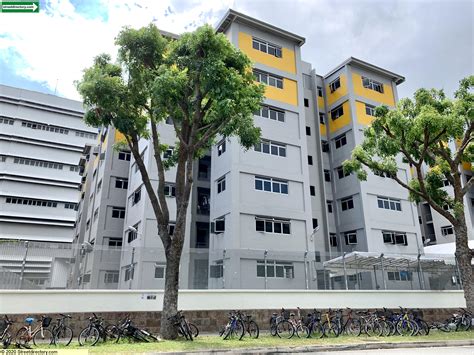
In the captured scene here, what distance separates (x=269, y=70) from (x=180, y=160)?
17.5m

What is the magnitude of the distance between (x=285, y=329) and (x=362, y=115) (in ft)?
78.5

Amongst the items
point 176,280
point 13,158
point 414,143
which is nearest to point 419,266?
point 414,143

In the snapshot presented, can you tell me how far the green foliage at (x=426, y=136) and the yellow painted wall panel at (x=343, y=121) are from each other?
13.3 metres

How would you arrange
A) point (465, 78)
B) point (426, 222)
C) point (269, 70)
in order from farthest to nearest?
point (426, 222)
point (269, 70)
point (465, 78)

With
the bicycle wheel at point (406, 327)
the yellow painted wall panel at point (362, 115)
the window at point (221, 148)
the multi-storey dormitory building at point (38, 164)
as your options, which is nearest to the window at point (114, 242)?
the window at point (221, 148)

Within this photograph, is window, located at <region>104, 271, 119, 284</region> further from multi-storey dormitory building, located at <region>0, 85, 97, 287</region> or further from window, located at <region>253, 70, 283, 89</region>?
multi-storey dormitory building, located at <region>0, 85, 97, 287</region>

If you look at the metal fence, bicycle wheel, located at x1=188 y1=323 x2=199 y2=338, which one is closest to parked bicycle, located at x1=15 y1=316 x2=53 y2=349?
the metal fence

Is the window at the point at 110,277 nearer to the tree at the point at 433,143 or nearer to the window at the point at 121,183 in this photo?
the tree at the point at 433,143

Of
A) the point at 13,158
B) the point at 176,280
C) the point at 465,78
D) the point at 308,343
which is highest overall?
the point at 13,158

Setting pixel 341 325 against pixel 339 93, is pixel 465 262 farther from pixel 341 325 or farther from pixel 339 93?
pixel 339 93

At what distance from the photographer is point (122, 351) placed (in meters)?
10.7

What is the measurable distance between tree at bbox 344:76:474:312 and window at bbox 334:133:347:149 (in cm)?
1340

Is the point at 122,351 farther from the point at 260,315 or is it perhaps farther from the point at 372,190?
the point at 372,190

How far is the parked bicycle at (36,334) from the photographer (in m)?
11.9
